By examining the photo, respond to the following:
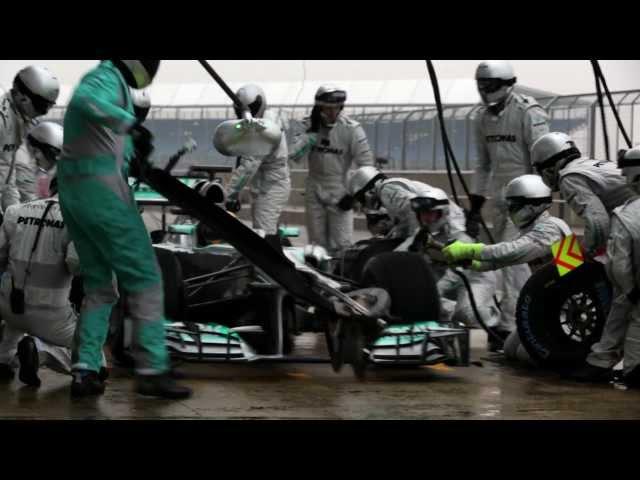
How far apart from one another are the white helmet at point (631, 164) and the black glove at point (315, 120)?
448 centimetres

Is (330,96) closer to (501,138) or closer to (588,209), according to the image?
(501,138)

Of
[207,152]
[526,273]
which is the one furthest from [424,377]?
→ [207,152]

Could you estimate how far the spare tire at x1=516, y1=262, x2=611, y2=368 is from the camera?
7.50 meters

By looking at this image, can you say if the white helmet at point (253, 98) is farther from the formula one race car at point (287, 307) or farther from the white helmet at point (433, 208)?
the formula one race car at point (287, 307)

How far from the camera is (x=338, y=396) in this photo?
6668 mm

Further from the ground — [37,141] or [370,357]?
[37,141]

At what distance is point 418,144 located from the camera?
23281 mm

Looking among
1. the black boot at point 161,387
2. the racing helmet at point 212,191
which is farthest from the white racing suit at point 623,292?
the racing helmet at point 212,191

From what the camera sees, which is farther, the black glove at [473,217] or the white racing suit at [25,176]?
the white racing suit at [25,176]

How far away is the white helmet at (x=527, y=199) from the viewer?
8.18m

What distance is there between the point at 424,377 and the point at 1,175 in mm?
3355

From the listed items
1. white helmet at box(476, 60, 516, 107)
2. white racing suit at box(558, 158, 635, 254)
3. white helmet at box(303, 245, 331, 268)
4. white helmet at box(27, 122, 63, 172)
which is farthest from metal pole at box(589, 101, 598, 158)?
white helmet at box(27, 122, 63, 172)

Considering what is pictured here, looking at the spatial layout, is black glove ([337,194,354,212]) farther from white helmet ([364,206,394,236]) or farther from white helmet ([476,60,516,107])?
white helmet ([476,60,516,107])
